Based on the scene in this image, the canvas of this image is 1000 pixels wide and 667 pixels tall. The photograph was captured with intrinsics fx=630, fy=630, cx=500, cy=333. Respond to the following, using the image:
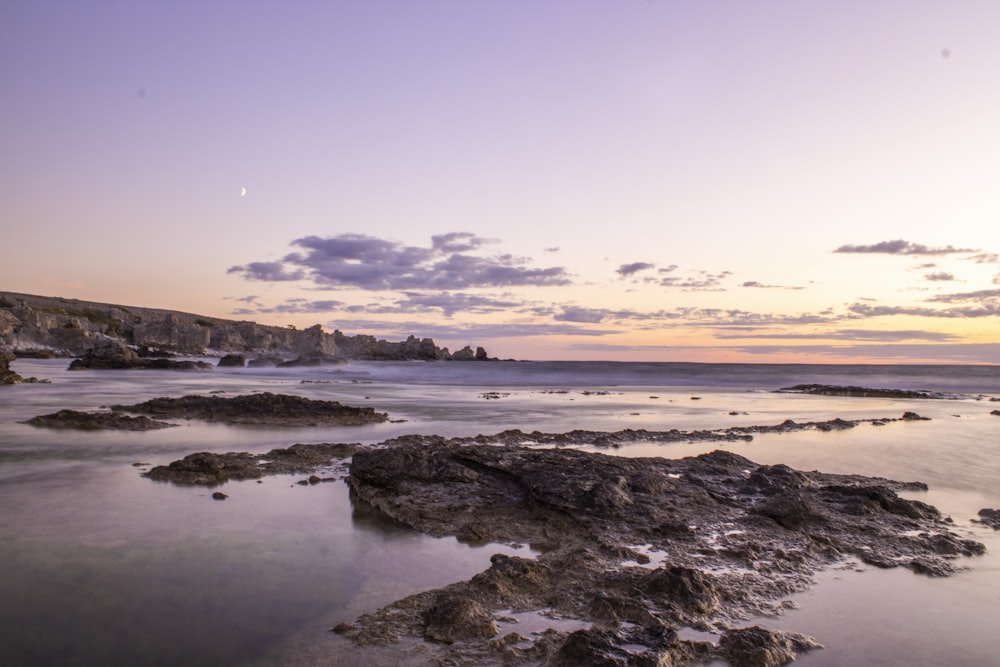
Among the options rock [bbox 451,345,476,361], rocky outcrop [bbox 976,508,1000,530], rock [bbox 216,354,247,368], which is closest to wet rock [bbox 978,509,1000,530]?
rocky outcrop [bbox 976,508,1000,530]

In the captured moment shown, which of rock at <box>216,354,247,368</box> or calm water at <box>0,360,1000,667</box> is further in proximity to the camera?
rock at <box>216,354,247,368</box>

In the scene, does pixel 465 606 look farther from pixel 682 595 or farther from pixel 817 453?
pixel 817 453

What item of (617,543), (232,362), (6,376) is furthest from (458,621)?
(232,362)

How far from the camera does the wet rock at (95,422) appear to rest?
46.4 feet

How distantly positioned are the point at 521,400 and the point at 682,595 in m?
22.2

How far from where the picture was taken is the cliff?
6631 cm

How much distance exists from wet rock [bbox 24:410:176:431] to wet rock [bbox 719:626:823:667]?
13.8 meters

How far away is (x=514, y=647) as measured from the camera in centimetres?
421

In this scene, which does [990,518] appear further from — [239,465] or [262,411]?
[262,411]

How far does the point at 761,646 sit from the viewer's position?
418 cm

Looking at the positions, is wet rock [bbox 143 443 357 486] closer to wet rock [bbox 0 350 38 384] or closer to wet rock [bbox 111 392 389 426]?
wet rock [bbox 111 392 389 426]

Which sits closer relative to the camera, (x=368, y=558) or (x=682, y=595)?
(x=682, y=595)

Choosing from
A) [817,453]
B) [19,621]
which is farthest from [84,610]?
[817,453]

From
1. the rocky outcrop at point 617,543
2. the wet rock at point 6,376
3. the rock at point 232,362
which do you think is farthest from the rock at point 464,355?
the rocky outcrop at point 617,543
